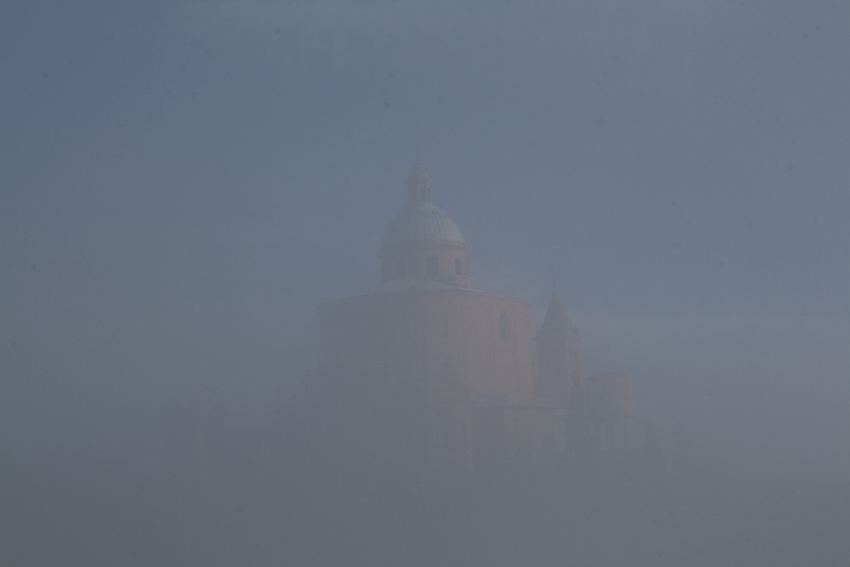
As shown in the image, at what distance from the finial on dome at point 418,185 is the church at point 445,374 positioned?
0.08 meters

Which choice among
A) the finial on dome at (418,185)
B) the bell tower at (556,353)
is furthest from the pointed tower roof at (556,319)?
the finial on dome at (418,185)

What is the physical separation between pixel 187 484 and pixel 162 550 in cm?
1001

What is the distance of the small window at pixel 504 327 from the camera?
180ft

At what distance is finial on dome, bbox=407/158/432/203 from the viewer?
5956cm

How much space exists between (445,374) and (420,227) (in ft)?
43.2

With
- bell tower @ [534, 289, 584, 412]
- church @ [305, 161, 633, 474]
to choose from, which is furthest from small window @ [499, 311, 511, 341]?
bell tower @ [534, 289, 584, 412]

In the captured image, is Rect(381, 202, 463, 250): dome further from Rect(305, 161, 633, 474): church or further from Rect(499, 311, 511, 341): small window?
Rect(499, 311, 511, 341): small window

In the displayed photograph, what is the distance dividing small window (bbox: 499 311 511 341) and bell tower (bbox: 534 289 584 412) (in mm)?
5869

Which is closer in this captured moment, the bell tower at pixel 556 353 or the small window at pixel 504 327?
the small window at pixel 504 327

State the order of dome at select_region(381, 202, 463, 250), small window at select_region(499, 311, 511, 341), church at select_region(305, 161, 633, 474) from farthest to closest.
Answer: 1. dome at select_region(381, 202, 463, 250)
2. small window at select_region(499, 311, 511, 341)
3. church at select_region(305, 161, 633, 474)

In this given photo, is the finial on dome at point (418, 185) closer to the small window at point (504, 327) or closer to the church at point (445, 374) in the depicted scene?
the church at point (445, 374)

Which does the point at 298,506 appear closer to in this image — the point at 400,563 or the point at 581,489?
the point at 400,563

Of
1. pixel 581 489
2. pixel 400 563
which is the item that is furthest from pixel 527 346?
pixel 400 563

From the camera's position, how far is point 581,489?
4288cm
